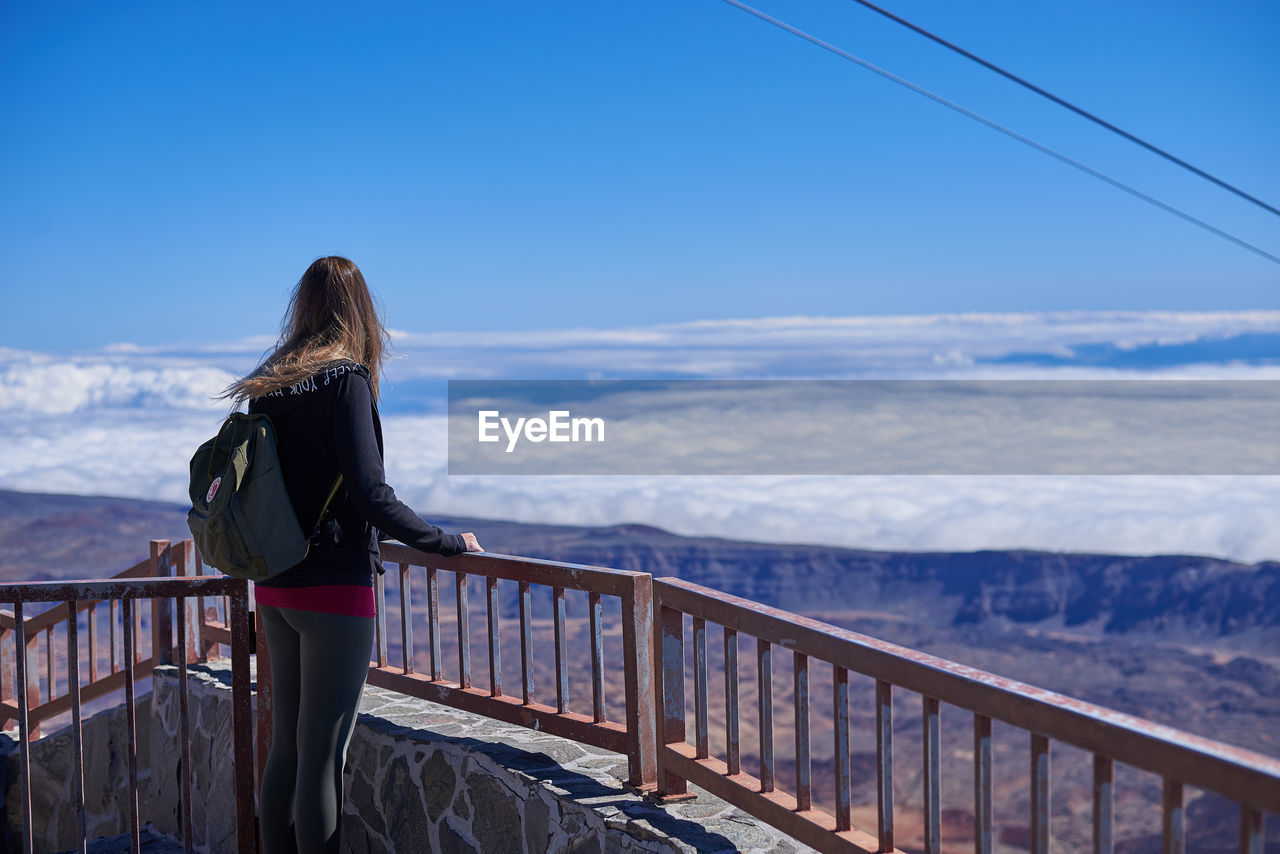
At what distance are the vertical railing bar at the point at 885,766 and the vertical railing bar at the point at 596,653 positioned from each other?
1.03 m

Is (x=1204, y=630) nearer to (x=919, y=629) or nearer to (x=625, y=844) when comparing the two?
(x=919, y=629)

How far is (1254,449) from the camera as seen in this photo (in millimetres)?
116000

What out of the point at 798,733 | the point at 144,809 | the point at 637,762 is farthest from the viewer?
the point at 144,809

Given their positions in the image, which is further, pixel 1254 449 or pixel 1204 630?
pixel 1254 449

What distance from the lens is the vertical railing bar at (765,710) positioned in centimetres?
274

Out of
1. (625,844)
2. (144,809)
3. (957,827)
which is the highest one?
(625,844)

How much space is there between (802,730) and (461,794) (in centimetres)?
168

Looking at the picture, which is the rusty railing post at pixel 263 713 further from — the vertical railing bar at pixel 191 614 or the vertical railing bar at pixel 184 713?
the vertical railing bar at pixel 191 614

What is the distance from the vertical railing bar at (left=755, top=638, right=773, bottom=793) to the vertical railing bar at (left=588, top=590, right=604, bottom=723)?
54cm

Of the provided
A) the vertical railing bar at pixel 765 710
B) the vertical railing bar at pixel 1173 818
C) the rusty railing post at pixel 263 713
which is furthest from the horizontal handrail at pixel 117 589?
the vertical railing bar at pixel 1173 818

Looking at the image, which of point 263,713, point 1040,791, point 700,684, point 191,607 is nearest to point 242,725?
point 263,713

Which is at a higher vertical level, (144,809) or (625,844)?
(625,844)

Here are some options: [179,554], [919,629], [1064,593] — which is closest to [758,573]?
[919,629]

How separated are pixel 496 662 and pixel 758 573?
74.2 m
